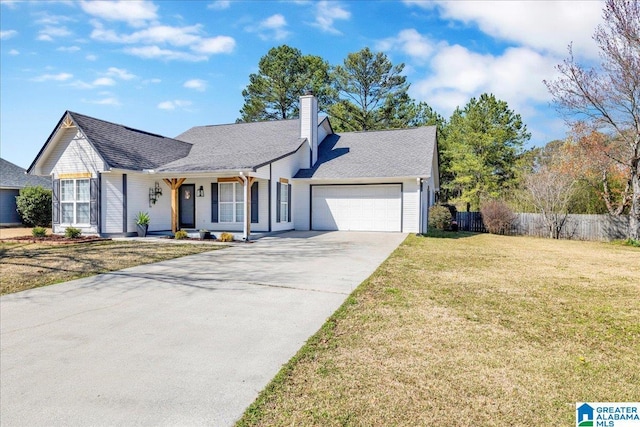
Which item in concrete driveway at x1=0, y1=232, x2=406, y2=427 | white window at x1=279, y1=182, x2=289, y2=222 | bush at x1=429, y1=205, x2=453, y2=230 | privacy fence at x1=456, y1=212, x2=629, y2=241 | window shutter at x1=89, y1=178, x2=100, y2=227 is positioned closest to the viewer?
concrete driveway at x1=0, y1=232, x2=406, y2=427

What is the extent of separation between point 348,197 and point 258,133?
6872mm

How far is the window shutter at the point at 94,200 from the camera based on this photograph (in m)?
14.6

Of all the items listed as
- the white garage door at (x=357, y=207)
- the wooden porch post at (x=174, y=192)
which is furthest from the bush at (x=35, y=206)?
the white garage door at (x=357, y=207)

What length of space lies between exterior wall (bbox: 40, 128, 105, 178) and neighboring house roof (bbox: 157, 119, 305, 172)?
244cm

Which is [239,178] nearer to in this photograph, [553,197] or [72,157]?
[72,157]

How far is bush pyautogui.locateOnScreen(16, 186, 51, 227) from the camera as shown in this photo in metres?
20.0

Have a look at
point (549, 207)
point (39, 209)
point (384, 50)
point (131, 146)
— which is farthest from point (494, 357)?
point (384, 50)

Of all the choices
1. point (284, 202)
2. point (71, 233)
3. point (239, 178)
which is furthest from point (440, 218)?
point (71, 233)

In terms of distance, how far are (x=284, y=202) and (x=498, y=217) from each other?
11.4 meters

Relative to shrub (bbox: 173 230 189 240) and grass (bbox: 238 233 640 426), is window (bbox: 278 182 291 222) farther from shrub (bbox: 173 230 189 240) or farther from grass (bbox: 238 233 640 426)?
grass (bbox: 238 233 640 426)

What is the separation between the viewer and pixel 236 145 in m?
19.9

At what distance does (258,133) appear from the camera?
2098 cm

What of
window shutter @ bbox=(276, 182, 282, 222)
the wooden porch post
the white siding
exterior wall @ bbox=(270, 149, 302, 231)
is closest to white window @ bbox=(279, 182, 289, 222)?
window shutter @ bbox=(276, 182, 282, 222)

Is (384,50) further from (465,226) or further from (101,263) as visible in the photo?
(101,263)
